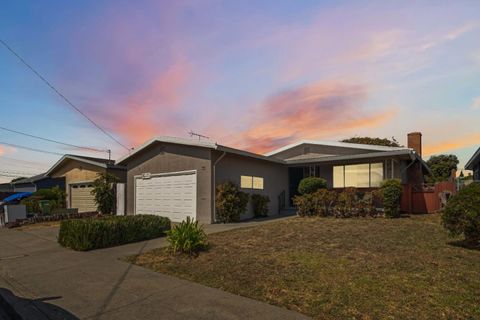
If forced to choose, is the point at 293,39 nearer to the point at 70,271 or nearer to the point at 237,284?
the point at 237,284

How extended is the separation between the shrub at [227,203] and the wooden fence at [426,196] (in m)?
8.49

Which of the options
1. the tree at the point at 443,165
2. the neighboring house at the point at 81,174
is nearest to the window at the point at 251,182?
the neighboring house at the point at 81,174

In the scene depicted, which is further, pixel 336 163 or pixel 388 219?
pixel 336 163

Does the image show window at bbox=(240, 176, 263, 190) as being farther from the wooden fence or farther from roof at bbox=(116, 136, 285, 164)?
the wooden fence

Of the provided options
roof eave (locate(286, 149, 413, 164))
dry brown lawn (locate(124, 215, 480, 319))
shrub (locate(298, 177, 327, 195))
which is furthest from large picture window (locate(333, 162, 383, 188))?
dry brown lawn (locate(124, 215, 480, 319))

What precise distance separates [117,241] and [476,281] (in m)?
8.84

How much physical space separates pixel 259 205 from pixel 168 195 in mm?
4584

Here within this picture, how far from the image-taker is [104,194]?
17859 mm

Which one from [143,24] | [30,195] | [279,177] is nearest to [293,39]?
[143,24]

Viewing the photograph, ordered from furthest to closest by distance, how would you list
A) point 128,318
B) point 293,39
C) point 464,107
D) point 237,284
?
point 464,107, point 293,39, point 237,284, point 128,318

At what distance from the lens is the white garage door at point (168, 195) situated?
14219 millimetres

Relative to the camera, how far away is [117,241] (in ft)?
31.2

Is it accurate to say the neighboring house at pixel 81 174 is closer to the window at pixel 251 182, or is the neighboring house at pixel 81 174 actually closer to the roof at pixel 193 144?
the roof at pixel 193 144

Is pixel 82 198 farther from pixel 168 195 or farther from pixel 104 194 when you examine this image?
pixel 168 195
